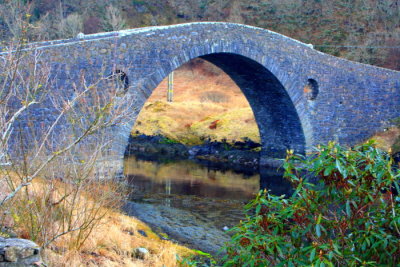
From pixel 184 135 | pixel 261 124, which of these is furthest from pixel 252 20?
pixel 261 124

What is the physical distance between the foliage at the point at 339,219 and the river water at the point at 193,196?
351 cm

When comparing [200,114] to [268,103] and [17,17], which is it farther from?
[17,17]

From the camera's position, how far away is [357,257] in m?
3.25

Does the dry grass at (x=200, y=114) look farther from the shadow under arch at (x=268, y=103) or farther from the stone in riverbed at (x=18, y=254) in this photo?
the stone in riverbed at (x=18, y=254)

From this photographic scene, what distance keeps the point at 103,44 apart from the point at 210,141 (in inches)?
475

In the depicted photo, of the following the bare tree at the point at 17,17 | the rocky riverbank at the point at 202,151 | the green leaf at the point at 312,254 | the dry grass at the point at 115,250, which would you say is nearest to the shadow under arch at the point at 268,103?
the rocky riverbank at the point at 202,151

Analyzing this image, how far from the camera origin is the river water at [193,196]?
9789 mm

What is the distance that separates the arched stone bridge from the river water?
1828 millimetres

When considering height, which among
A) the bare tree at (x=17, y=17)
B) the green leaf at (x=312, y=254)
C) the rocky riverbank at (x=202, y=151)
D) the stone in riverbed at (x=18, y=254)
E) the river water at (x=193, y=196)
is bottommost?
the river water at (x=193, y=196)

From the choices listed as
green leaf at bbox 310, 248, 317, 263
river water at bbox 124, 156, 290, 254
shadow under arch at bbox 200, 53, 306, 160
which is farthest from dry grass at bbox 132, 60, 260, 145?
green leaf at bbox 310, 248, 317, 263

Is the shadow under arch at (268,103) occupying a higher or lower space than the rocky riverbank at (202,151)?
higher

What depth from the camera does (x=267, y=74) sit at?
56.2ft

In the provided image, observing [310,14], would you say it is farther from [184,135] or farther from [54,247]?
[54,247]

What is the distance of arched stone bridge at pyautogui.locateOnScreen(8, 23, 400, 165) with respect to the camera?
11930 millimetres
